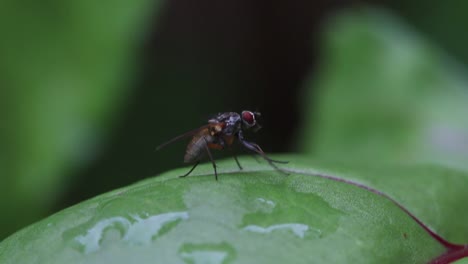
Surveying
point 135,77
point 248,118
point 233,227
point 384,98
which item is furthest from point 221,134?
point 135,77

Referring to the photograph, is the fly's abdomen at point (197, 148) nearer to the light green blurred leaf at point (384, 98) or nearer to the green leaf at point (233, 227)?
the green leaf at point (233, 227)

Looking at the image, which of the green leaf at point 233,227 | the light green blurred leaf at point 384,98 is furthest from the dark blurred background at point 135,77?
the green leaf at point 233,227

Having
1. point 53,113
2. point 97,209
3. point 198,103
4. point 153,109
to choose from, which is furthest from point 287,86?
point 97,209

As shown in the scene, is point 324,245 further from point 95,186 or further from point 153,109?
point 153,109

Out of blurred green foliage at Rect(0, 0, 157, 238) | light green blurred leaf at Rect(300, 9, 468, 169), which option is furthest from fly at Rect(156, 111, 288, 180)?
blurred green foliage at Rect(0, 0, 157, 238)

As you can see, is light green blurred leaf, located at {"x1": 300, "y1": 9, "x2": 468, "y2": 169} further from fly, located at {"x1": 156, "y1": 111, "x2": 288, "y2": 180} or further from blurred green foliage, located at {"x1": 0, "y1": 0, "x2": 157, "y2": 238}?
fly, located at {"x1": 156, "y1": 111, "x2": 288, "y2": 180}
